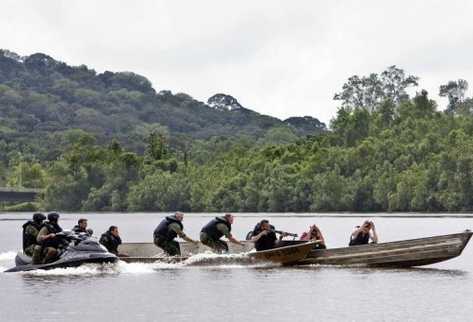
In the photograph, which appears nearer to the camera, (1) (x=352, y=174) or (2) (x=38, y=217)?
(2) (x=38, y=217)

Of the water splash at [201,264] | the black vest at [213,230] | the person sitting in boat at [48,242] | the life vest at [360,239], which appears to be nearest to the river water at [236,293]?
the water splash at [201,264]

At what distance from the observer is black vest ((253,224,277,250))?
47209mm

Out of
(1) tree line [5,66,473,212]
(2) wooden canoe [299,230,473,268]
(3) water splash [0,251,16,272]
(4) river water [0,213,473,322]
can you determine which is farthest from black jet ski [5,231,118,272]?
(1) tree line [5,66,473,212]

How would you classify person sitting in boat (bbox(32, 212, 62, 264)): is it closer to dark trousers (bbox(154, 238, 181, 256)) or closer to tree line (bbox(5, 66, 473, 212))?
dark trousers (bbox(154, 238, 181, 256))

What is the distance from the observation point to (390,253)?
46219mm

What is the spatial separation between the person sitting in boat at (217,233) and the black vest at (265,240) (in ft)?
2.59

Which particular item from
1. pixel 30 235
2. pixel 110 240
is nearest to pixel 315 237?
pixel 110 240

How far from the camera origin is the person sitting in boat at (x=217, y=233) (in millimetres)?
47031

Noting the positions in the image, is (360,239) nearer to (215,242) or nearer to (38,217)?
(215,242)

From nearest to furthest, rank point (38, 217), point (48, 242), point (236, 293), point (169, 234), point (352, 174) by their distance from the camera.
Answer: point (236, 293)
point (48, 242)
point (38, 217)
point (169, 234)
point (352, 174)

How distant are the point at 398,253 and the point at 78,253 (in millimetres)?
11943

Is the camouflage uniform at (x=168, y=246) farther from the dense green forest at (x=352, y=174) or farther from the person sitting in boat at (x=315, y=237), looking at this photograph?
the dense green forest at (x=352, y=174)

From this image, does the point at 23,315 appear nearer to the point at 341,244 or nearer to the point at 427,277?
the point at 427,277

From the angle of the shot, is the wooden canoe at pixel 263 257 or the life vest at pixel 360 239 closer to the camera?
the wooden canoe at pixel 263 257
